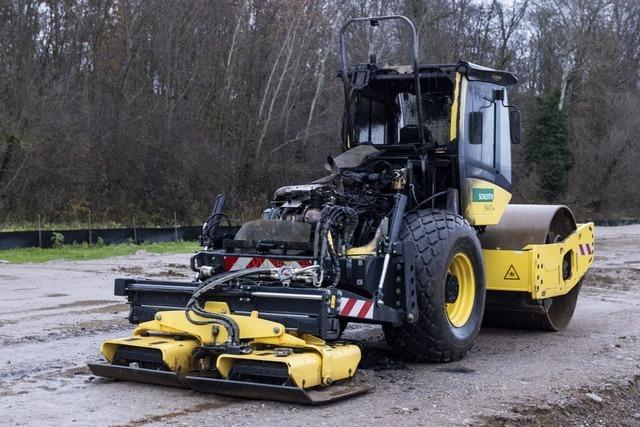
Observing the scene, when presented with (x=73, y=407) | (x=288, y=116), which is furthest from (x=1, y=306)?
(x=288, y=116)

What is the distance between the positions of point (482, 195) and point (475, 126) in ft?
2.38

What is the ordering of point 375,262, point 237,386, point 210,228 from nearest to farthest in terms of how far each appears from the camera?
point 237,386, point 375,262, point 210,228

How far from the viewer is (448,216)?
27.1ft

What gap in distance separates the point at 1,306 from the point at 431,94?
6.28 meters

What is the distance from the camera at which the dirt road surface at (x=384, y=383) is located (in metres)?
6.17

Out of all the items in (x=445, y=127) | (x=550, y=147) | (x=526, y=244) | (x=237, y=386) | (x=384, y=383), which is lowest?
(x=384, y=383)

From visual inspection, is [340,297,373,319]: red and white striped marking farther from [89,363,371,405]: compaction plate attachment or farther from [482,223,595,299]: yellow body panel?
[482,223,595,299]: yellow body panel

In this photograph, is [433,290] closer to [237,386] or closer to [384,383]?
[384,383]

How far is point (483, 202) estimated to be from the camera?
9352 mm

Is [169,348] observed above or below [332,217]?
below

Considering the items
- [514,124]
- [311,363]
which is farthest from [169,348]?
[514,124]

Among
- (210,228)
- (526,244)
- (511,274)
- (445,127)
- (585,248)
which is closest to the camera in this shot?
(210,228)

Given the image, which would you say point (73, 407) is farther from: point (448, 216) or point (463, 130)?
point (463, 130)

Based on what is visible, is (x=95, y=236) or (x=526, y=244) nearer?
(x=526, y=244)
